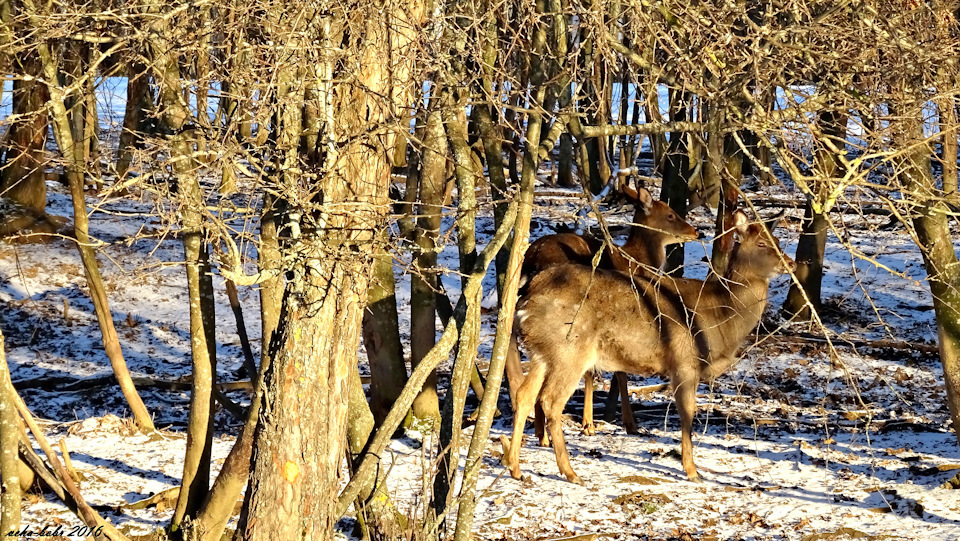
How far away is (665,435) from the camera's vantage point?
910 cm

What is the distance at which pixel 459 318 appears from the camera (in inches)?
222

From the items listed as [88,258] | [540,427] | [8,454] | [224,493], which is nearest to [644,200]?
[540,427]

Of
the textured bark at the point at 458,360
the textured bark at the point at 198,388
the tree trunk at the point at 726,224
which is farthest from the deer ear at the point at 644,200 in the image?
the textured bark at the point at 198,388

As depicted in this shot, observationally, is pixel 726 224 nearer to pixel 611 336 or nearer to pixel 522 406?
pixel 611 336

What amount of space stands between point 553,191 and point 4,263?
10.0 meters

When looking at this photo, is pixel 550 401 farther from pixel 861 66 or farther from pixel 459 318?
pixel 861 66

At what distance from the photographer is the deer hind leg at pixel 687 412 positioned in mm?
7801

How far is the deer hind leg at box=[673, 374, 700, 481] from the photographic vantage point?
7801mm

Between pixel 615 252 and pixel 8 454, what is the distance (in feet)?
17.5

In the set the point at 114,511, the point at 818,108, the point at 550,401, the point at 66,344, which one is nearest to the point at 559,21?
the point at 818,108

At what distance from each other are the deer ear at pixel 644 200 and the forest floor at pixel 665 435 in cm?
39

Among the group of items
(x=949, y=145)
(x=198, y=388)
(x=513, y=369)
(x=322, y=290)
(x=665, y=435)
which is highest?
(x=949, y=145)

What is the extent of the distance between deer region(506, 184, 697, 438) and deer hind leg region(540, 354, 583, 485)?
0.51 meters

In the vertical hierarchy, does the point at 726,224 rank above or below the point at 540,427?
→ above
